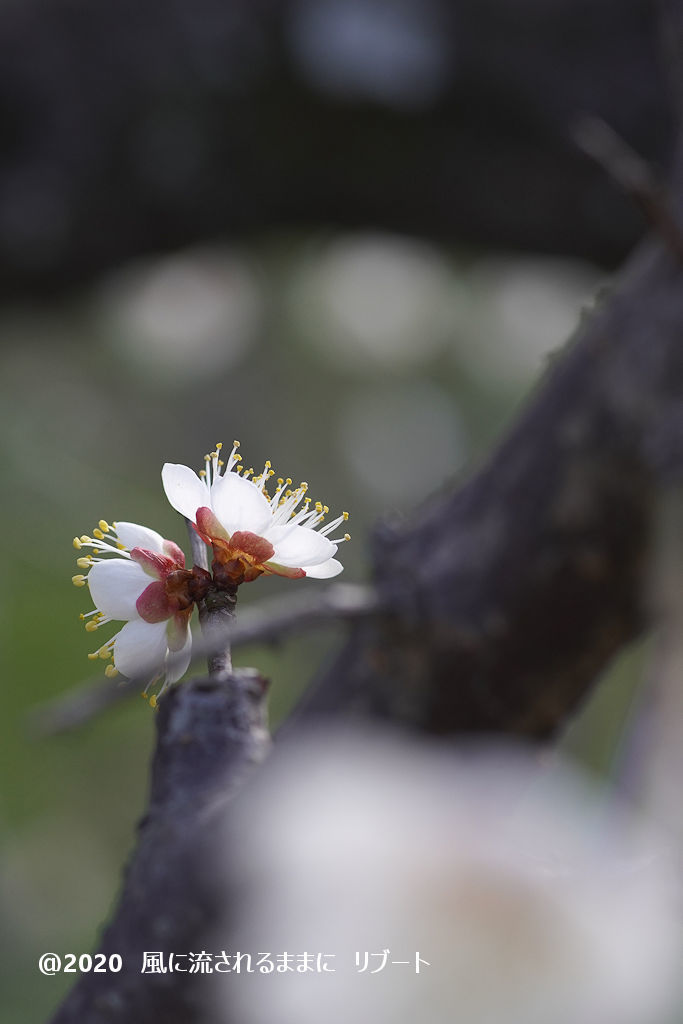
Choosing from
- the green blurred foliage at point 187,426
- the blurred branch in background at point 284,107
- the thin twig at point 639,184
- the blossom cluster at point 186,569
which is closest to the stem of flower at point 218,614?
the blossom cluster at point 186,569

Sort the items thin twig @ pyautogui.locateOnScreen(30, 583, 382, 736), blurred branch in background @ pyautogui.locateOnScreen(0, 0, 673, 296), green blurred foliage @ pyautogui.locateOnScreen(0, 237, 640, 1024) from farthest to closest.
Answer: green blurred foliage @ pyautogui.locateOnScreen(0, 237, 640, 1024) < blurred branch in background @ pyautogui.locateOnScreen(0, 0, 673, 296) < thin twig @ pyautogui.locateOnScreen(30, 583, 382, 736)

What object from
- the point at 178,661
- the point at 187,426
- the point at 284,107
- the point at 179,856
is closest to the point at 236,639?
the point at 178,661

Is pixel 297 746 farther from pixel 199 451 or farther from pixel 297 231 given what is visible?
pixel 199 451

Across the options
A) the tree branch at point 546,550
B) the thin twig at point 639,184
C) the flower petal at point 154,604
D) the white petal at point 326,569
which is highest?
the thin twig at point 639,184

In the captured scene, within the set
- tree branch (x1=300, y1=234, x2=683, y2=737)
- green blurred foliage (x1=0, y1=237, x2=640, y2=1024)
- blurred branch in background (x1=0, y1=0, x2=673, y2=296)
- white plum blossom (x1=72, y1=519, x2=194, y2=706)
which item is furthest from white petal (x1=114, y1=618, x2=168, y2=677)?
green blurred foliage (x1=0, y1=237, x2=640, y2=1024)

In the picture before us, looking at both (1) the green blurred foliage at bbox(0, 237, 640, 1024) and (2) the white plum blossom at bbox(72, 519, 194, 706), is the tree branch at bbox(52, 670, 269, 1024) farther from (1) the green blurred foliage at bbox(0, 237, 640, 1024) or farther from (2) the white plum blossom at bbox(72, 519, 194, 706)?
(1) the green blurred foliage at bbox(0, 237, 640, 1024)

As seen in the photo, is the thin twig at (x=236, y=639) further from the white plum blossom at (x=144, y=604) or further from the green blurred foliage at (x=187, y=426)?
the green blurred foliage at (x=187, y=426)
